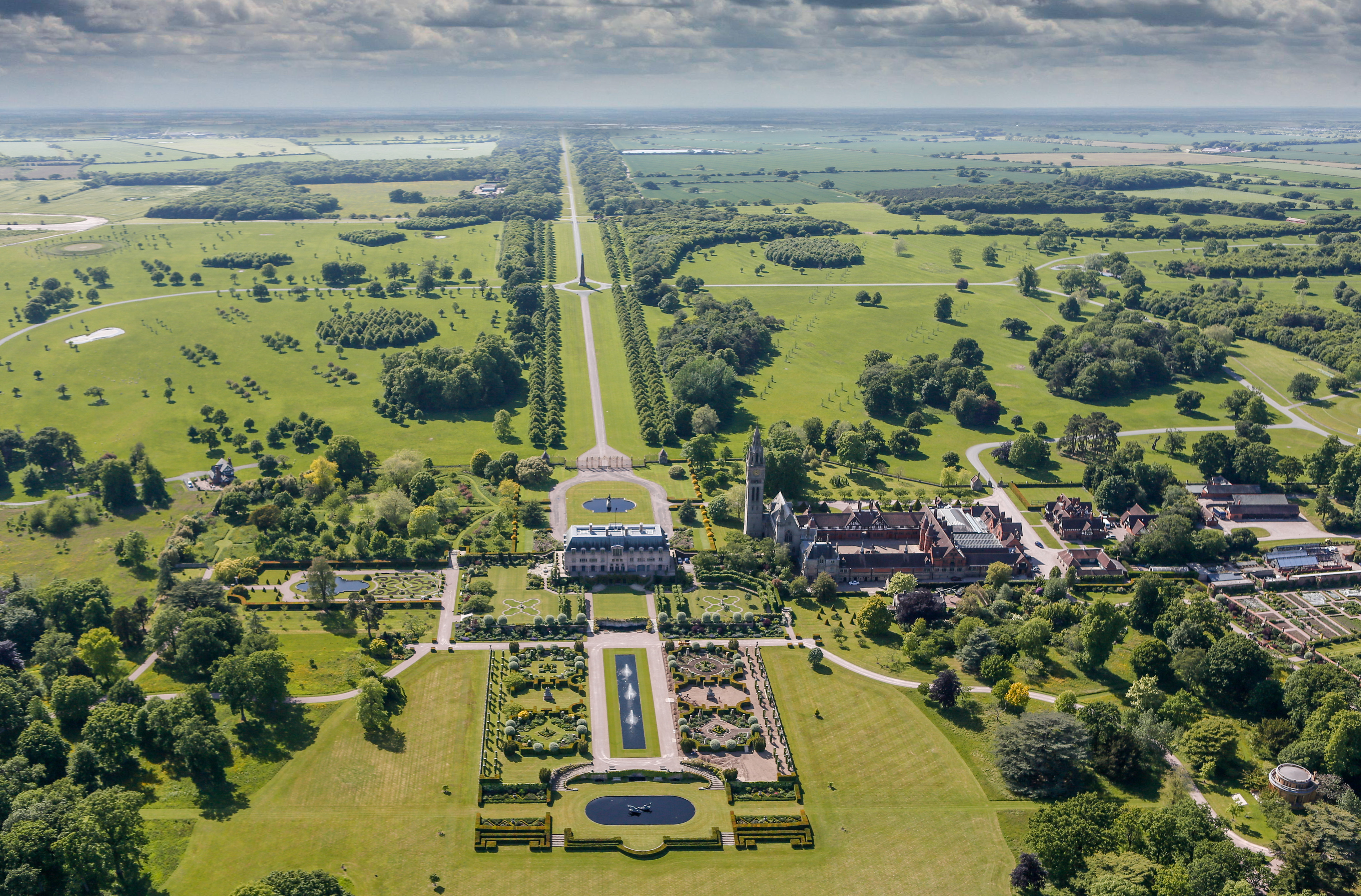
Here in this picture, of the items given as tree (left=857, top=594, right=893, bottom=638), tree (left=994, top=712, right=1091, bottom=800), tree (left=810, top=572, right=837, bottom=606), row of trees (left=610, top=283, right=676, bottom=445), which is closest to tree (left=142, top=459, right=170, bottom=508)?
row of trees (left=610, top=283, right=676, bottom=445)

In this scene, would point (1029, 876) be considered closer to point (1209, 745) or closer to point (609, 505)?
point (1209, 745)

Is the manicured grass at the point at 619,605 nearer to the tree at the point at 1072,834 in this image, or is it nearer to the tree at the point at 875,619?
the tree at the point at 875,619

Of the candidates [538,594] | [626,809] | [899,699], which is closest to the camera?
[626,809]

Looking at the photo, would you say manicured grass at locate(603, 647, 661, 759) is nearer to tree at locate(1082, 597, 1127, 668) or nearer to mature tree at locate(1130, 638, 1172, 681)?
tree at locate(1082, 597, 1127, 668)

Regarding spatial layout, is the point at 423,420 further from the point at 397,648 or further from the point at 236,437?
the point at 397,648

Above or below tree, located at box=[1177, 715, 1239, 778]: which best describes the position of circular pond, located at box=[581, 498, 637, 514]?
above

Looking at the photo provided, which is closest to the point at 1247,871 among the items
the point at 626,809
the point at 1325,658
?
the point at 1325,658

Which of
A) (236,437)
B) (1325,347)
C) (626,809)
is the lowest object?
(626,809)
